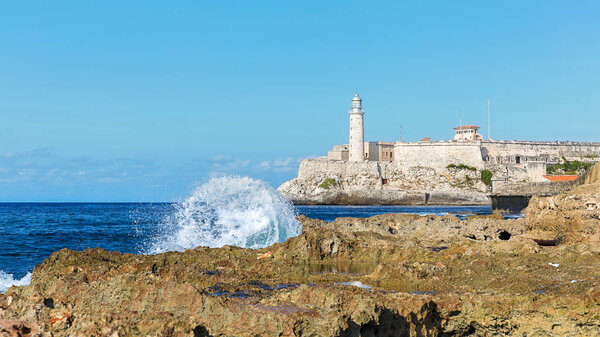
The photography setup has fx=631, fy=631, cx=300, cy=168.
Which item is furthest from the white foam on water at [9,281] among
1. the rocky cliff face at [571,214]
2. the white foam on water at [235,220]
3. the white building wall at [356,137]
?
the white building wall at [356,137]

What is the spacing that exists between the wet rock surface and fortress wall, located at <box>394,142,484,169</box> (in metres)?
61.5

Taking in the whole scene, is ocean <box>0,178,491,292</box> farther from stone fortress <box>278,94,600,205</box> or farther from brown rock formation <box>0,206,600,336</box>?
stone fortress <box>278,94,600,205</box>

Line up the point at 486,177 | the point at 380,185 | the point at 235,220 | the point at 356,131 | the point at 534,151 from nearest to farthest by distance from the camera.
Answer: the point at 235,220 < the point at 486,177 < the point at 380,185 < the point at 356,131 < the point at 534,151

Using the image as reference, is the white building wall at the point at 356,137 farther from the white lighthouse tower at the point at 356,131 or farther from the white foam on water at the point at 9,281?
the white foam on water at the point at 9,281

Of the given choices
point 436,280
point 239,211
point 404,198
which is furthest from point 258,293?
point 404,198

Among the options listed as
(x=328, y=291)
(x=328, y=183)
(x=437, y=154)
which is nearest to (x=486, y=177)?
(x=437, y=154)

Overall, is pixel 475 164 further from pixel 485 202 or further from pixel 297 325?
pixel 297 325

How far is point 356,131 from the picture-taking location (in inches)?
2869

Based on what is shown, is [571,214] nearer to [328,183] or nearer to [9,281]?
[9,281]

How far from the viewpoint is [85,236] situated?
23.1 meters

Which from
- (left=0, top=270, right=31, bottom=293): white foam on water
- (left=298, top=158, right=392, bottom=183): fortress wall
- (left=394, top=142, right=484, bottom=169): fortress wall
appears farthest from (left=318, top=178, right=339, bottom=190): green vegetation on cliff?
(left=0, top=270, right=31, bottom=293): white foam on water

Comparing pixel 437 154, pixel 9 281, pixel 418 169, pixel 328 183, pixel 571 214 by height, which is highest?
pixel 437 154

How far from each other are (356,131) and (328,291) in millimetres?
68062

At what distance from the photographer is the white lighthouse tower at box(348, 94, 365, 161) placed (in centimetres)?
7219
